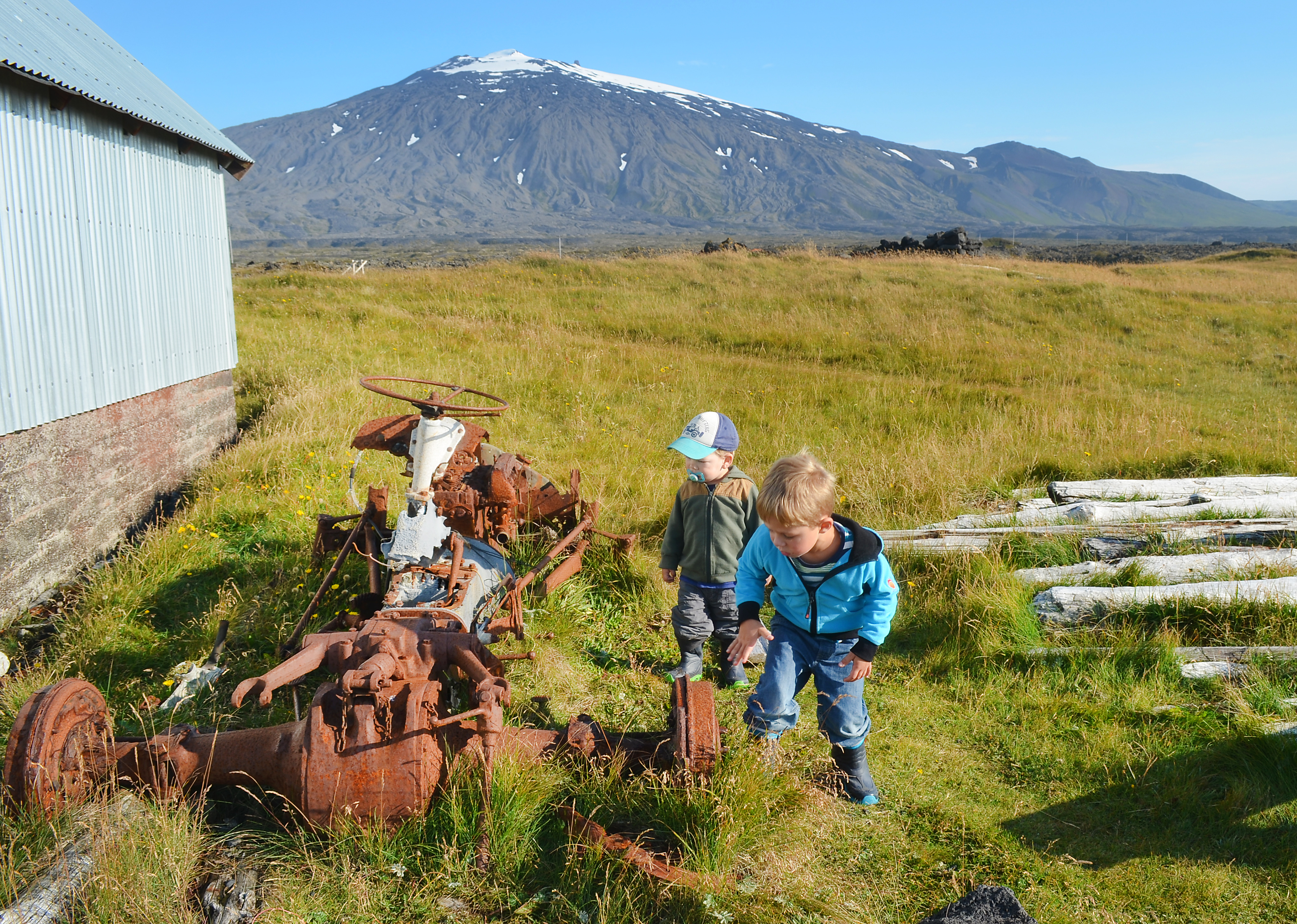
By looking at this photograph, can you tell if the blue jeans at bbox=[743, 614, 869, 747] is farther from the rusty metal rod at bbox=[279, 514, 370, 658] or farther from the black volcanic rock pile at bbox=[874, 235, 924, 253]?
the black volcanic rock pile at bbox=[874, 235, 924, 253]

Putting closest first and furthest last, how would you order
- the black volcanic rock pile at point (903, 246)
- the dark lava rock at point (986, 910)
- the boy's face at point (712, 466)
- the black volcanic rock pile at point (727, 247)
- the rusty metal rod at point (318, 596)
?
1. the dark lava rock at point (986, 910)
2. the rusty metal rod at point (318, 596)
3. the boy's face at point (712, 466)
4. the black volcanic rock pile at point (727, 247)
5. the black volcanic rock pile at point (903, 246)

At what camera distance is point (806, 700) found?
430 centimetres

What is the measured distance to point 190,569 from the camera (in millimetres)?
5527

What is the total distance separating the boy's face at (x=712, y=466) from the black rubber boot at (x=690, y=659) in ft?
3.13

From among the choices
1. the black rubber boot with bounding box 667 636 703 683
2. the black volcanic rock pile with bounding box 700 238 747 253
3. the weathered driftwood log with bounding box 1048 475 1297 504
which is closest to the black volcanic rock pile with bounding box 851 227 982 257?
the black volcanic rock pile with bounding box 700 238 747 253

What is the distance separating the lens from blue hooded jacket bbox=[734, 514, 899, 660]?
3.01 metres

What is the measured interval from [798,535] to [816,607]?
0.43 m

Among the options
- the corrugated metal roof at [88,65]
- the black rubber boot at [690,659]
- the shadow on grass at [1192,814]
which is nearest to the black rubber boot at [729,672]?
the black rubber boot at [690,659]

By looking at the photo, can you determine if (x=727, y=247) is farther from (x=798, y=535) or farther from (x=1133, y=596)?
(x=798, y=535)

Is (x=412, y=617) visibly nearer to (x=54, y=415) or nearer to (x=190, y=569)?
(x=190, y=569)

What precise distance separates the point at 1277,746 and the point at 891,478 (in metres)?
4.07

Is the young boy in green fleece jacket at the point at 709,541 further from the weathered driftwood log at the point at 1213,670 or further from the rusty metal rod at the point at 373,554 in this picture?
the weathered driftwood log at the point at 1213,670

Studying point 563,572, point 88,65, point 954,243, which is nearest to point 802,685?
point 563,572

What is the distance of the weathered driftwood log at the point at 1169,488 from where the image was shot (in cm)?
668
